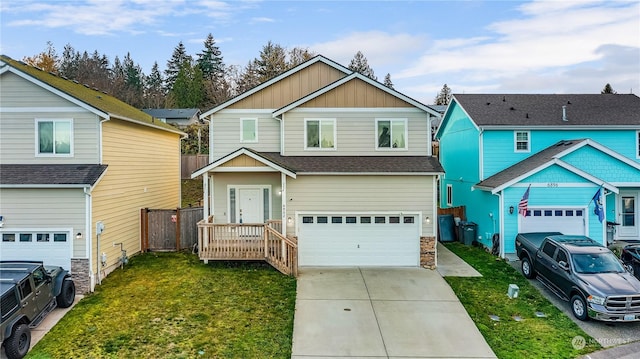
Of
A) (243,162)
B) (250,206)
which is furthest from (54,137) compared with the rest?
(250,206)

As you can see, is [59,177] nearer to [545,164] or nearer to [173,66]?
[545,164]

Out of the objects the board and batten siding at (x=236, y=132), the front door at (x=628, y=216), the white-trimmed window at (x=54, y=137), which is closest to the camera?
the white-trimmed window at (x=54, y=137)

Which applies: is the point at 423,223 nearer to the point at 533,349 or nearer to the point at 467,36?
the point at 533,349

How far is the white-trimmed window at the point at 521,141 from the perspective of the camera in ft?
54.4

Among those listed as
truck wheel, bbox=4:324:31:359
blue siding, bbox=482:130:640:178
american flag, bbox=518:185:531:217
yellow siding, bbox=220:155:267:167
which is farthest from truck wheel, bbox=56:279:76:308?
blue siding, bbox=482:130:640:178

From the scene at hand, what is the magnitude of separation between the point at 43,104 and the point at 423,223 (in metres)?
12.9

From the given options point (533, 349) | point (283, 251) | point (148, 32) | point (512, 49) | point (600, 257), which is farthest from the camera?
point (148, 32)

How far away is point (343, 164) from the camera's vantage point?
1320cm

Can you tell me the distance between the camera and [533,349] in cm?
754

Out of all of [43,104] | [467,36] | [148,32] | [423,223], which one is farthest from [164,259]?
[467,36]

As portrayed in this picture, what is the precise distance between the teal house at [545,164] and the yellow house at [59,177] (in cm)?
1367

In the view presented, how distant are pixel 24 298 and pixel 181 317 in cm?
317

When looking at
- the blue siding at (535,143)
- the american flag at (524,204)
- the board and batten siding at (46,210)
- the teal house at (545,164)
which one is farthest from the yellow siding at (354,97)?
the board and batten siding at (46,210)

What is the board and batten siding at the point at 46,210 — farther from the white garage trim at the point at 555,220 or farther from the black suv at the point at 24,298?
the white garage trim at the point at 555,220
